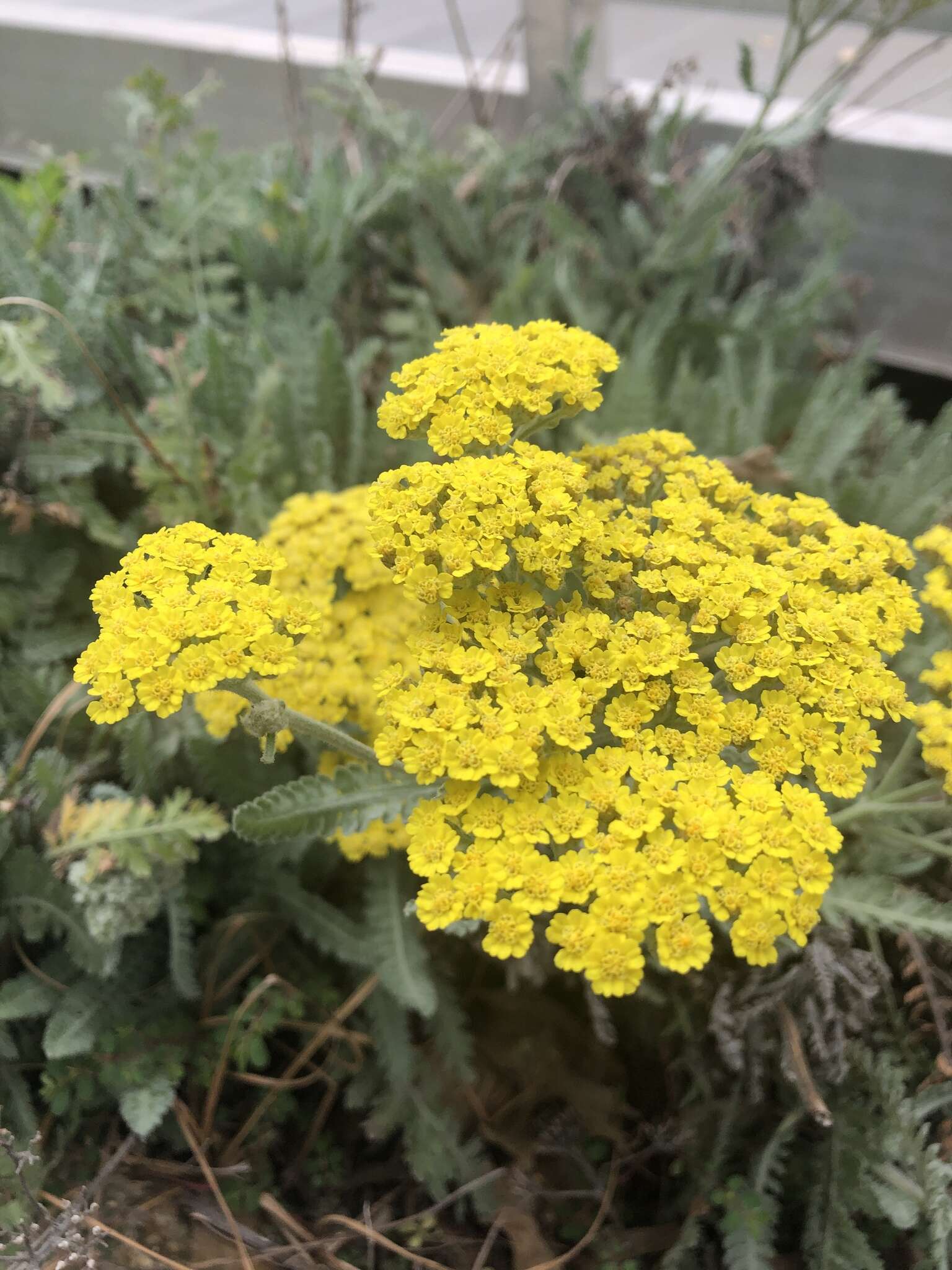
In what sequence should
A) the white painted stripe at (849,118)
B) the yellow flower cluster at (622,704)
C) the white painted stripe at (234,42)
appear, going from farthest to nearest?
the white painted stripe at (234,42)
the white painted stripe at (849,118)
the yellow flower cluster at (622,704)

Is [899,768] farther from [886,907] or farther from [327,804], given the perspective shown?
[327,804]

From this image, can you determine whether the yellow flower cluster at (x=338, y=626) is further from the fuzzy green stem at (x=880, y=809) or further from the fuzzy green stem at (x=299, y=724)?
the fuzzy green stem at (x=880, y=809)

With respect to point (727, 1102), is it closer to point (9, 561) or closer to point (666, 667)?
point (666, 667)

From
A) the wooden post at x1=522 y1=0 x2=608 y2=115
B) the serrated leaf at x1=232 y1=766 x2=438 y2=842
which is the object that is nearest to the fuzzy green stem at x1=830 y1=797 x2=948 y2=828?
the serrated leaf at x1=232 y1=766 x2=438 y2=842

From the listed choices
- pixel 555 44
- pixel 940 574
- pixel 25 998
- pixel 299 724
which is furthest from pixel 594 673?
pixel 555 44

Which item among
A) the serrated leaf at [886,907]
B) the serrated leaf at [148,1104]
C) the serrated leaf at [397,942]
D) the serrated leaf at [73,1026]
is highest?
the serrated leaf at [886,907]

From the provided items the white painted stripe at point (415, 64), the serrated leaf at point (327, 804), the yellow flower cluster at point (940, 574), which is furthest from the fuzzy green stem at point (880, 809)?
the white painted stripe at point (415, 64)

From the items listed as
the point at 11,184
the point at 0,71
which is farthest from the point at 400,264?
the point at 0,71
